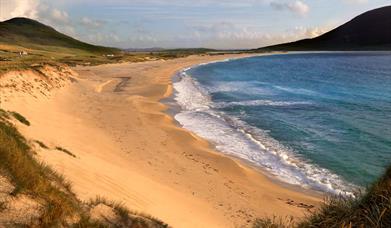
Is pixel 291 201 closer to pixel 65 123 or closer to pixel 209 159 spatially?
pixel 209 159

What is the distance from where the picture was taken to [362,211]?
5.89 metres

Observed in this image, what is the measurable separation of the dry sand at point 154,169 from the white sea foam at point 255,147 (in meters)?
0.96

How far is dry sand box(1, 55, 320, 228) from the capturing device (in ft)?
34.4

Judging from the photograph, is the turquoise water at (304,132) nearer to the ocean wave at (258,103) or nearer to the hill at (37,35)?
the ocean wave at (258,103)

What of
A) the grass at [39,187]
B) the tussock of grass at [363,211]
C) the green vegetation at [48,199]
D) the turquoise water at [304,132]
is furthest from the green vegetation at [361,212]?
the turquoise water at [304,132]

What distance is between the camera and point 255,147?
19.0 m

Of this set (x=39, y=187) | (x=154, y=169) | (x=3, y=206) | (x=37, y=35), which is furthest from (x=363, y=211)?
(x=37, y=35)

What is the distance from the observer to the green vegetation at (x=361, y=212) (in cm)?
556

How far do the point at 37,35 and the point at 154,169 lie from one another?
157984mm

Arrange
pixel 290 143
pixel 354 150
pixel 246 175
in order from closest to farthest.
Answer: pixel 246 175 < pixel 354 150 < pixel 290 143

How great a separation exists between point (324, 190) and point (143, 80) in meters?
38.1

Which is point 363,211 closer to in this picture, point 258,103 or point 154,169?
point 154,169

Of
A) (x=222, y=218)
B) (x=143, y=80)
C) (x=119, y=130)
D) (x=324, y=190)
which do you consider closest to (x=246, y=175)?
(x=324, y=190)

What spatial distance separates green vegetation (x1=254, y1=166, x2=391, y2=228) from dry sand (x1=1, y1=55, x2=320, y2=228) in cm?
373
